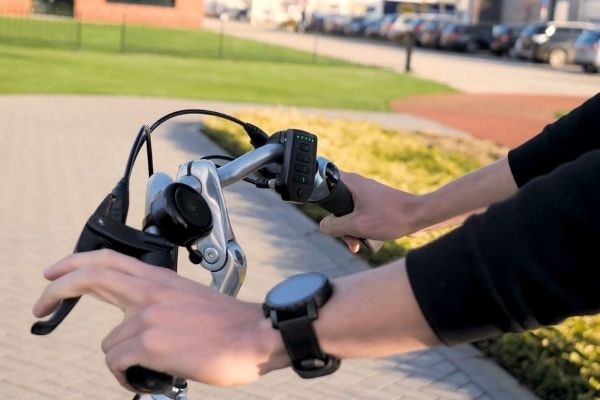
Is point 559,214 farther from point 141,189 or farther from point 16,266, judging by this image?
point 141,189

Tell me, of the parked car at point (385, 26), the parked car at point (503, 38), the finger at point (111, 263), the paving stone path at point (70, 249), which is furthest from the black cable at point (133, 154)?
the parked car at point (385, 26)

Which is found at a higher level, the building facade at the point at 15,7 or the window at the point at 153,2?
the window at the point at 153,2

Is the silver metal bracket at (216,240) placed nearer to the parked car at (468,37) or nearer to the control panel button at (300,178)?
the control panel button at (300,178)

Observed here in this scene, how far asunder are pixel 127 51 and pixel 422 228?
106 feet

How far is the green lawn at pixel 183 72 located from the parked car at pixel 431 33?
513 inches

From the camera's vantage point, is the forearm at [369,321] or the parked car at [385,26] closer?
the forearm at [369,321]

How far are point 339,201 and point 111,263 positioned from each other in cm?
88

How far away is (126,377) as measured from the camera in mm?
1536

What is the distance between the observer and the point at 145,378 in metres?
1.53

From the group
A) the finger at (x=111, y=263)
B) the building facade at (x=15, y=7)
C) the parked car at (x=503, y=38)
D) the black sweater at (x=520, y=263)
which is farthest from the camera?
the building facade at (x=15, y=7)

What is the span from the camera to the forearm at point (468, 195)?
256cm

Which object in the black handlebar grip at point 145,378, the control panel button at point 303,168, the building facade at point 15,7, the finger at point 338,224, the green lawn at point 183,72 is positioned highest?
the control panel button at point 303,168

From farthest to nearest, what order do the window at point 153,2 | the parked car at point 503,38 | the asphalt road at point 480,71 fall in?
the window at point 153,2, the parked car at point 503,38, the asphalt road at point 480,71

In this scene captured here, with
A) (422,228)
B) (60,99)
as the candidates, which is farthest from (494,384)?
(60,99)
